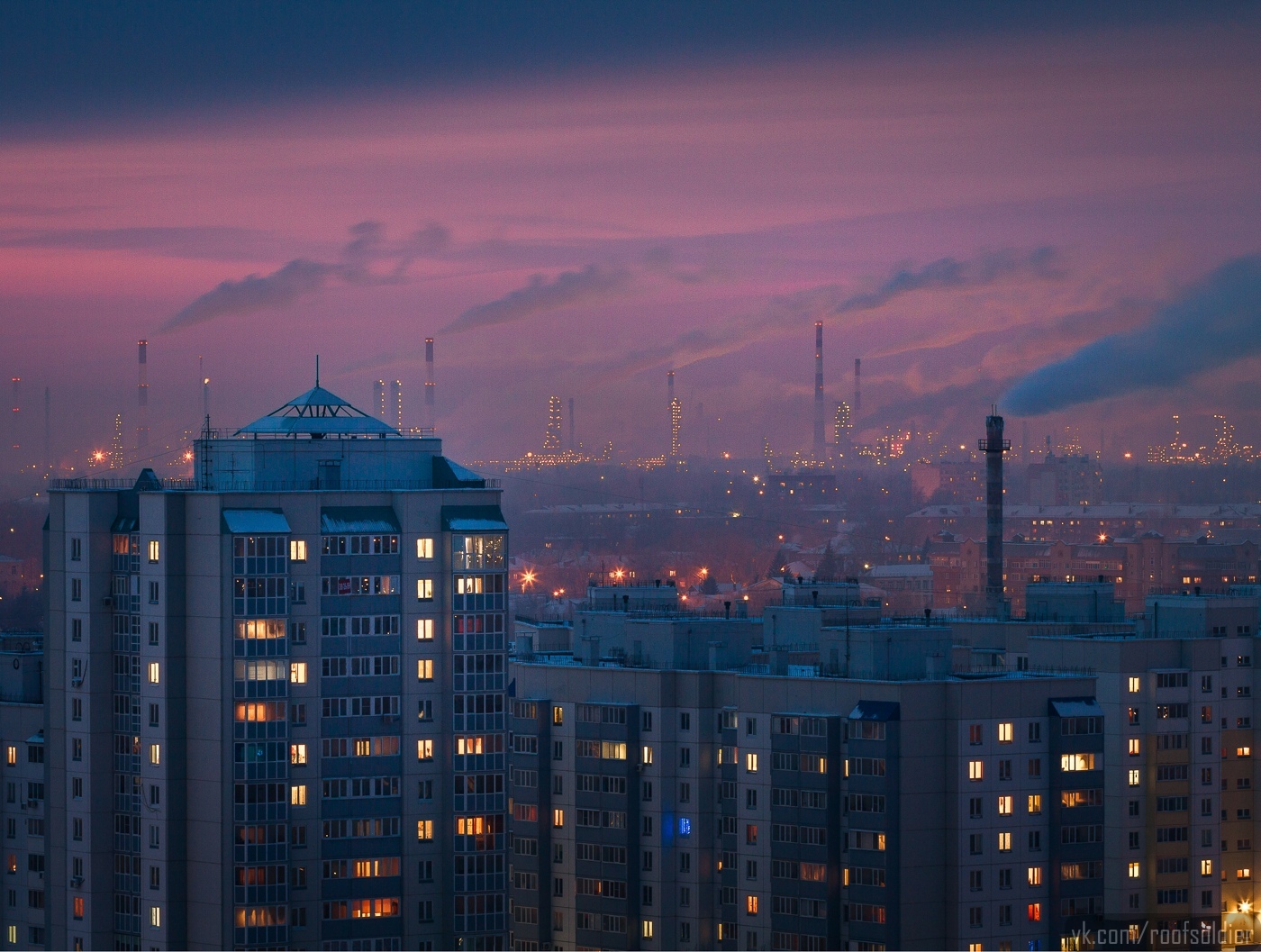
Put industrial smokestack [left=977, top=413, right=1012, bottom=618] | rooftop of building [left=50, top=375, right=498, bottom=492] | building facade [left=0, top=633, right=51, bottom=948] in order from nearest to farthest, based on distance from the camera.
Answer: rooftop of building [left=50, top=375, right=498, bottom=492]
building facade [left=0, top=633, right=51, bottom=948]
industrial smokestack [left=977, top=413, right=1012, bottom=618]

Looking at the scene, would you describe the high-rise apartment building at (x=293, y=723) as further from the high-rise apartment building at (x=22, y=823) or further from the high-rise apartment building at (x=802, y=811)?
the high-rise apartment building at (x=802, y=811)

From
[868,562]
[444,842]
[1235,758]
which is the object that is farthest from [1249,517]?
[444,842]

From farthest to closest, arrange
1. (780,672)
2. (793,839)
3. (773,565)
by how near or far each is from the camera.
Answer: (773,565) → (780,672) → (793,839)

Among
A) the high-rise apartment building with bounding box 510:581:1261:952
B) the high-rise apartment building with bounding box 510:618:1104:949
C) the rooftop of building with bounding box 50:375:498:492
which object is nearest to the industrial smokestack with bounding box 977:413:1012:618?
the high-rise apartment building with bounding box 510:581:1261:952

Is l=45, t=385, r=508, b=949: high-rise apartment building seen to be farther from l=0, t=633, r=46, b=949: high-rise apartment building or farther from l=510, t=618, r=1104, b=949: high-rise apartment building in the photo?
l=510, t=618, r=1104, b=949: high-rise apartment building

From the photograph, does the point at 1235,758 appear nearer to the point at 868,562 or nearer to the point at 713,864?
the point at 713,864

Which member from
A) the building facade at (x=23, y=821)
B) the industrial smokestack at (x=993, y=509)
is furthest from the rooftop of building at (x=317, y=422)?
the industrial smokestack at (x=993, y=509)

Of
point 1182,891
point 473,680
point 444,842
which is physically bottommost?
point 1182,891

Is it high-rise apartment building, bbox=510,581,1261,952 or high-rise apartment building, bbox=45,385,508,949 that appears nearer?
high-rise apartment building, bbox=45,385,508,949
